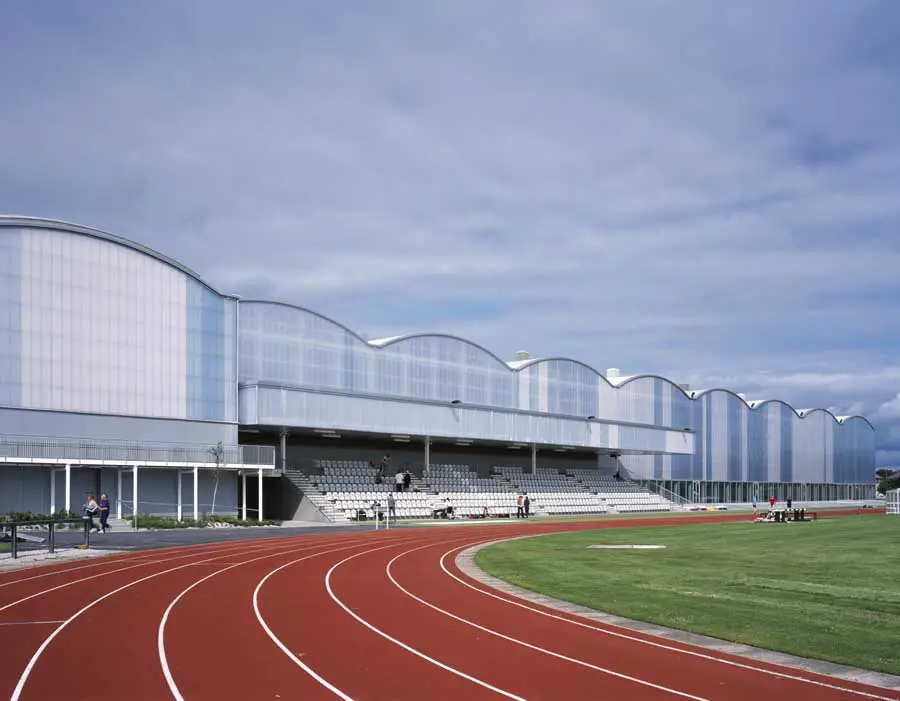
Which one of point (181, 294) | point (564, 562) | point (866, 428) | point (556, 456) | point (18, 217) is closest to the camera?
point (564, 562)

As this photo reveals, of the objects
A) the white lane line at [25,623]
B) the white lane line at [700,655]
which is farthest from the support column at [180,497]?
the white lane line at [25,623]

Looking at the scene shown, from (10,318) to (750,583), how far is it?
37607mm

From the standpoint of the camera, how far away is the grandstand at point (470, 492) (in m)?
60.4

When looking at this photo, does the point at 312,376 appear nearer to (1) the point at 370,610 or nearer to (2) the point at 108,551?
(2) the point at 108,551

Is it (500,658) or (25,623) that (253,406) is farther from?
(500,658)

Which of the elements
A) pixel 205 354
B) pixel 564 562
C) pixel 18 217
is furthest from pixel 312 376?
pixel 564 562

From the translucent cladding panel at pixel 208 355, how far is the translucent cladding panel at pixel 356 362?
1511mm

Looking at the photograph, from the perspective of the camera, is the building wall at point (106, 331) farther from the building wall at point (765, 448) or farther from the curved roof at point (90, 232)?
the building wall at point (765, 448)

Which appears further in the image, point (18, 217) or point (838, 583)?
point (18, 217)

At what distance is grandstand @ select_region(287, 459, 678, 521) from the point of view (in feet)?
198

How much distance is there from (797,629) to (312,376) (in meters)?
48.0

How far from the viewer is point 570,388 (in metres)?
82.6

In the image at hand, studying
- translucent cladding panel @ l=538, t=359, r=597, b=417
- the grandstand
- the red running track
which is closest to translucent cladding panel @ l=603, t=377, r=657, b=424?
translucent cladding panel @ l=538, t=359, r=597, b=417

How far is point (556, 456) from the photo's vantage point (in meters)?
89.3
